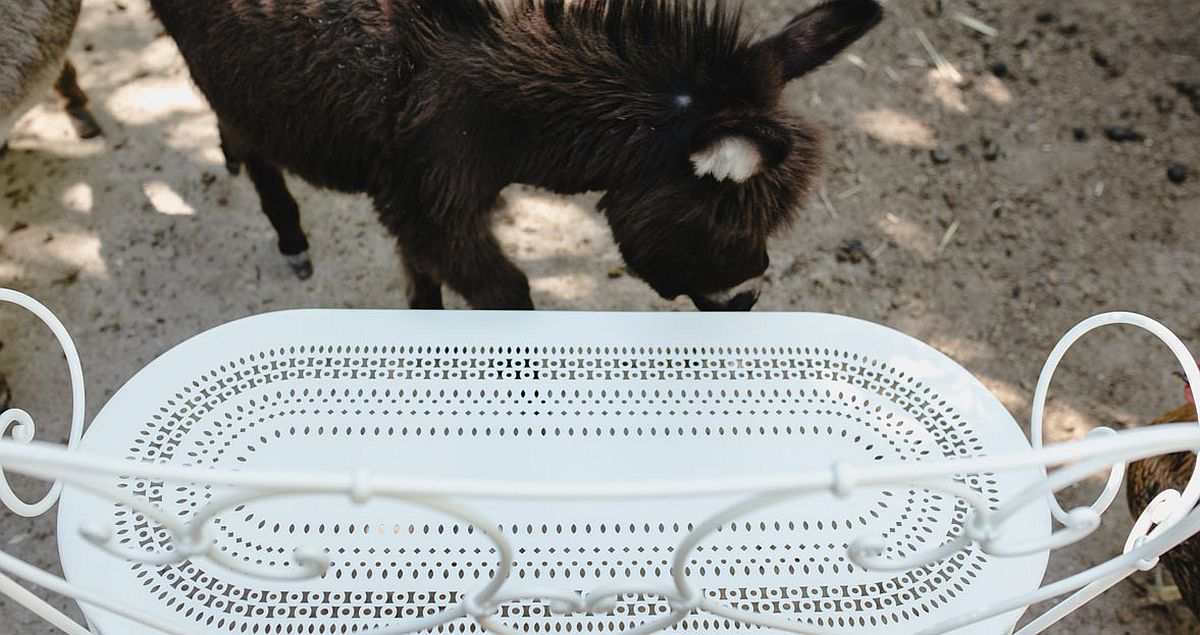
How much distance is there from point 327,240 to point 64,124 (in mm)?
970

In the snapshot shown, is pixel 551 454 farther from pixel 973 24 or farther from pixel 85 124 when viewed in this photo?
pixel 973 24

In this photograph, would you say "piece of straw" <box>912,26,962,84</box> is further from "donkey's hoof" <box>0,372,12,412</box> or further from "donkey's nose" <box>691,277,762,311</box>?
"donkey's hoof" <box>0,372,12,412</box>

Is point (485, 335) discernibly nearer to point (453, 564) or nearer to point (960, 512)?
point (453, 564)

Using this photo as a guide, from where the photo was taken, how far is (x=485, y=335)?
167cm

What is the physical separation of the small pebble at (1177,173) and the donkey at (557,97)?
69.8 inches

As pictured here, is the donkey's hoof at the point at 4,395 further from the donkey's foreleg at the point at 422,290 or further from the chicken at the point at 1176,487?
the chicken at the point at 1176,487

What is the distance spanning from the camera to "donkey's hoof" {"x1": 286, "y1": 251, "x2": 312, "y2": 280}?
8.54ft

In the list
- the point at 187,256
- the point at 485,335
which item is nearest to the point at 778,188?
the point at 485,335

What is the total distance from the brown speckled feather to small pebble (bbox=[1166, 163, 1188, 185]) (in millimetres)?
1205

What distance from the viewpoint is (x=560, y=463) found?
1527 mm

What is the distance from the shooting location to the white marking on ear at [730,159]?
58.3 inches

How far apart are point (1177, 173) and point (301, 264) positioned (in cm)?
274

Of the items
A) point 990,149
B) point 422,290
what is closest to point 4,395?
point 422,290

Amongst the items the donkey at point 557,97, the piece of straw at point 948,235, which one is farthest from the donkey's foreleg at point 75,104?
the piece of straw at point 948,235
